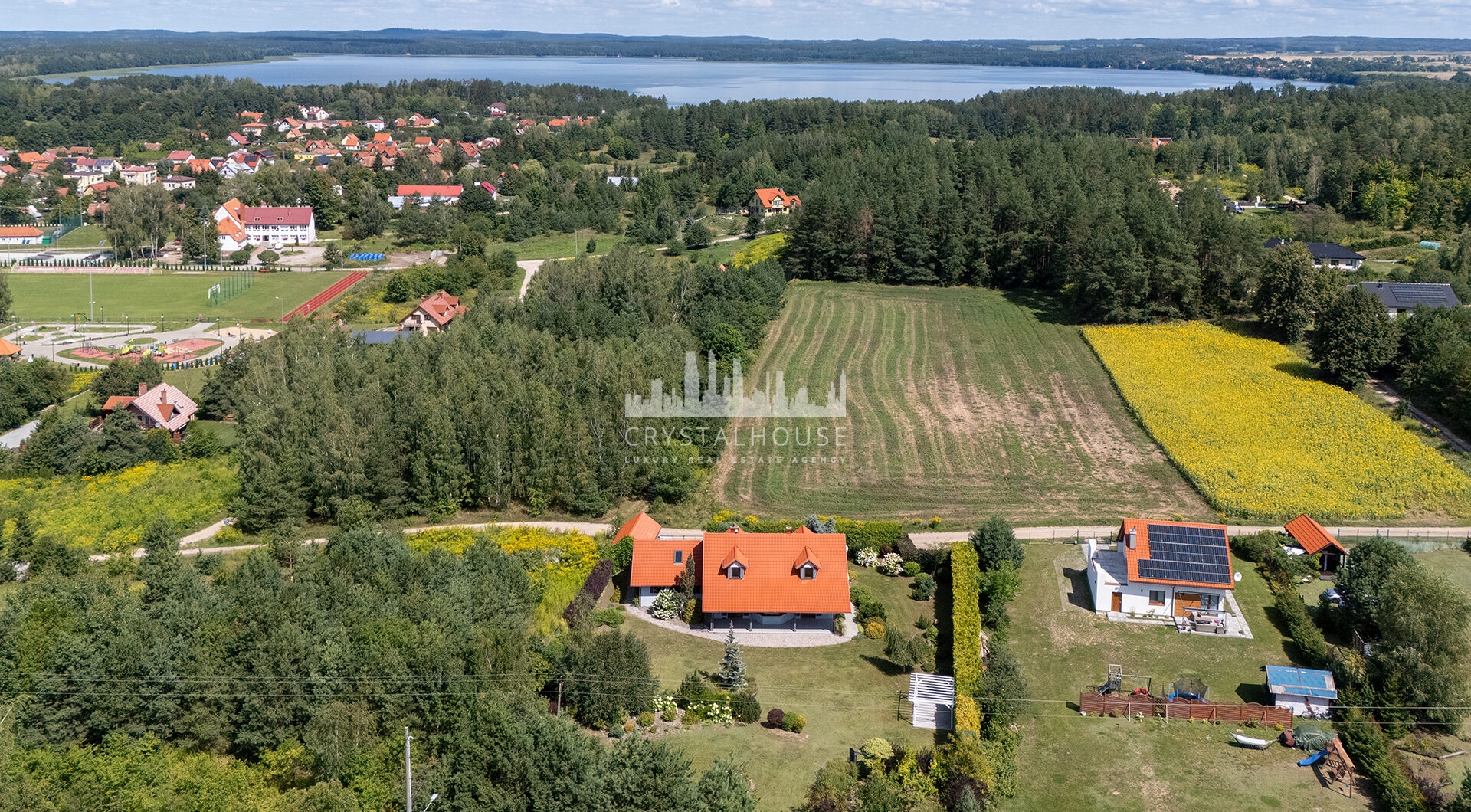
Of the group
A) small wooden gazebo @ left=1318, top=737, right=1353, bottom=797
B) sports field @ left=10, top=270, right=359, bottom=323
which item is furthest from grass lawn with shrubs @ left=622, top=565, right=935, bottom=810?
sports field @ left=10, top=270, right=359, bottom=323

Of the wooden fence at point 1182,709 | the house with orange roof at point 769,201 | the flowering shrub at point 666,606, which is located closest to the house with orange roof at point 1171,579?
the wooden fence at point 1182,709

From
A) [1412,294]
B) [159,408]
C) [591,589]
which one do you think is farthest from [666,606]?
[1412,294]

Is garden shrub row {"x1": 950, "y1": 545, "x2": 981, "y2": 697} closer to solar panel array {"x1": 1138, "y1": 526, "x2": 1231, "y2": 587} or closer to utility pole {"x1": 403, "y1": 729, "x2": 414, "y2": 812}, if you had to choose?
solar panel array {"x1": 1138, "y1": 526, "x2": 1231, "y2": 587}

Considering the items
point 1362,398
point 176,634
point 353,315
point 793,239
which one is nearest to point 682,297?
point 793,239

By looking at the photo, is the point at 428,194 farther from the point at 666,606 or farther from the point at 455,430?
the point at 666,606

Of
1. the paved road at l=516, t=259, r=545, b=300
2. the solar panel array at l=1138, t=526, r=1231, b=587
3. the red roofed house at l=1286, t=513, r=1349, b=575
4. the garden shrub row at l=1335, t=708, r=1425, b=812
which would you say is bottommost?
the garden shrub row at l=1335, t=708, r=1425, b=812

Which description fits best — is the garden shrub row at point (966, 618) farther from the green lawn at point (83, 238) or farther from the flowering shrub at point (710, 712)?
the green lawn at point (83, 238)

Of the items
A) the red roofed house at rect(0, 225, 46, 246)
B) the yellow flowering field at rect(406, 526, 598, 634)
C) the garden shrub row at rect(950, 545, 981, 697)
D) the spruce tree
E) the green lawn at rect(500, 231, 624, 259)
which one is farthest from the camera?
the red roofed house at rect(0, 225, 46, 246)
